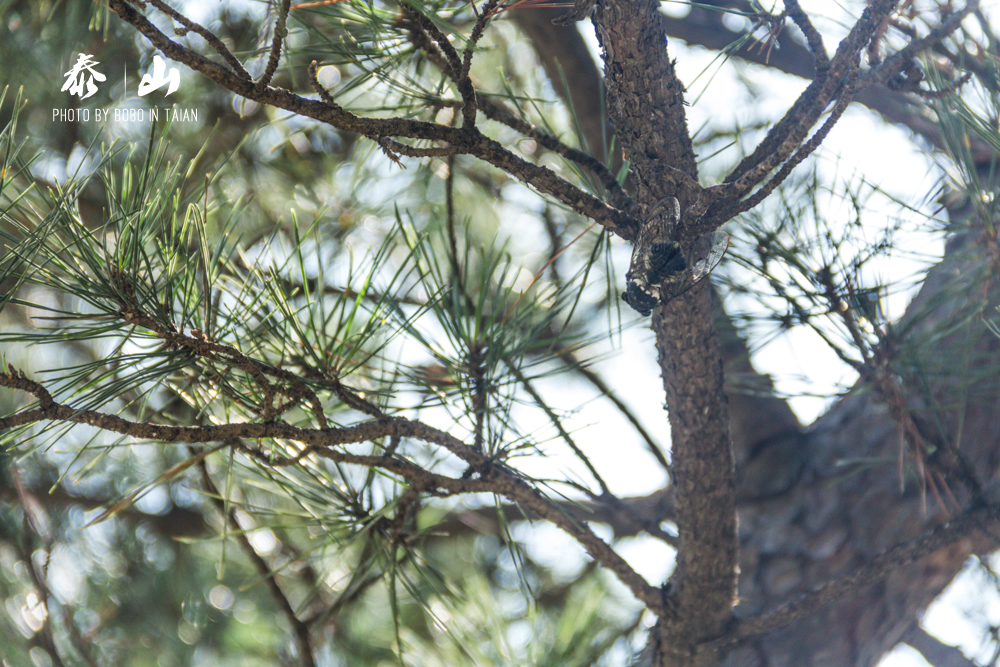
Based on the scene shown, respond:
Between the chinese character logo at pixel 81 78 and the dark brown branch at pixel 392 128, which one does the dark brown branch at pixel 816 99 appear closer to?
the dark brown branch at pixel 392 128

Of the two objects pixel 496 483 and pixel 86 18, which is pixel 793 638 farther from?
pixel 86 18

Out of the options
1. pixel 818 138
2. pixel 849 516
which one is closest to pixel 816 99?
pixel 818 138

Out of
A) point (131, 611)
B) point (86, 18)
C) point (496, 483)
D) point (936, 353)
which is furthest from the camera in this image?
point (131, 611)

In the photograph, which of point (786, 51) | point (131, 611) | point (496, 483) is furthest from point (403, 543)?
point (131, 611)

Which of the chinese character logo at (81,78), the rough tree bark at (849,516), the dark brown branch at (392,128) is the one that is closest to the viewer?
the dark brown branch at (392,128)

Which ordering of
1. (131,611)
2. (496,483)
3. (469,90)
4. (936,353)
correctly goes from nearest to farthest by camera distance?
(469,90) → (496,483) → (936,353) → (131,611)

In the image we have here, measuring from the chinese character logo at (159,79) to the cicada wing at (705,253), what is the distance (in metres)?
0.71

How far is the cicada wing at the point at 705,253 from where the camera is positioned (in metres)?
0.33

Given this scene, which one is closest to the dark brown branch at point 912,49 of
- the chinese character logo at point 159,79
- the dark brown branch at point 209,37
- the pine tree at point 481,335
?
the pine tree at point 481,335

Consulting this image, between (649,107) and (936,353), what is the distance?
37 cm

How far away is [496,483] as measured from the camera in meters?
0.41

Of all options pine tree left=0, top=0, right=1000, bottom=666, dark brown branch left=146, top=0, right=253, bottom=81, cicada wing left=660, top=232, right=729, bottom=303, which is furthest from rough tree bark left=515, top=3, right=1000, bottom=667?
dark brown branch left=146, top=0, right=253, bottom=81

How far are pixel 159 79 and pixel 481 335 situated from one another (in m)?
0.63

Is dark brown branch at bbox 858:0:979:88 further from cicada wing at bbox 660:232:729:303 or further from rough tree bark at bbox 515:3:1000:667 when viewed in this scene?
rough tree bark at bbox 515:3:1000:667
